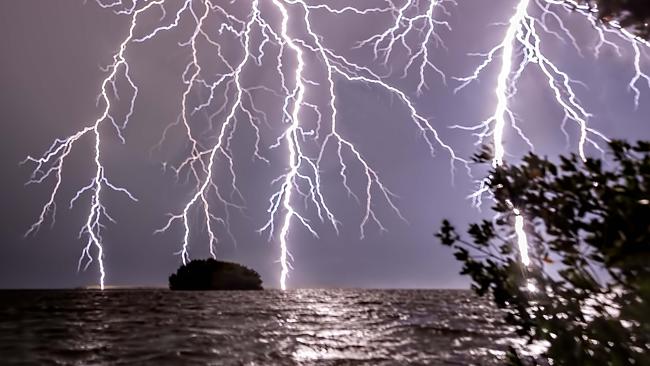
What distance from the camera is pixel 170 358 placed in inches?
Answer: 399

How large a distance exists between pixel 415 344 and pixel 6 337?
41.4 ft

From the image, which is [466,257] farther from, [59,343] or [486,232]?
[59,343]

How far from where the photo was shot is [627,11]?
2.60 m

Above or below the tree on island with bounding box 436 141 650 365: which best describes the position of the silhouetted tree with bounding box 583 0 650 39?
above

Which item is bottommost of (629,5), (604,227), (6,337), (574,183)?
(6,337)

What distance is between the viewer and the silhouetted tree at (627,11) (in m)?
2.53

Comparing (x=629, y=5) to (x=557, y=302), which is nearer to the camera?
(x=557, y=302)

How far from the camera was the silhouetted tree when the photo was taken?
2.53m

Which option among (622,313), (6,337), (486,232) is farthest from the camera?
(6,337)

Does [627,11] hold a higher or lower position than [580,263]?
higher

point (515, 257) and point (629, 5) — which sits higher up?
point (629, 5)

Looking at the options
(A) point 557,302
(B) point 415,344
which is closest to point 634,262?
(A) point 557,302

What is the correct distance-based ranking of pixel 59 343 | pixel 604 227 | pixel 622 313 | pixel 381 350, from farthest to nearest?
pixel 59 343, pixel 381 350, pixel 604 227, pixel 622 313

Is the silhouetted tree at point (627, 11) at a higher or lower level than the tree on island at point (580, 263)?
higher
